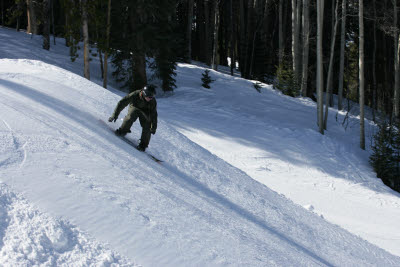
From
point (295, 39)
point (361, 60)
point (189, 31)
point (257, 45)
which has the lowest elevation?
point (361, 60)

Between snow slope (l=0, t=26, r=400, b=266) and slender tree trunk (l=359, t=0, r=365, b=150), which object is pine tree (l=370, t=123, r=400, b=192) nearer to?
snow slope (l=0, t=26, r=400, b=266)

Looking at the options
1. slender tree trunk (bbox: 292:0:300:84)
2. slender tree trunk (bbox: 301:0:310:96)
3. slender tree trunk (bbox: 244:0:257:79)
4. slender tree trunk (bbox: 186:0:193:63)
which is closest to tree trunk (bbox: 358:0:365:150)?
slender tree trunk (bbox: 301:0:310:96)

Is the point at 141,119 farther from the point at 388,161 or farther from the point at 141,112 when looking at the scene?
the point at 388,161

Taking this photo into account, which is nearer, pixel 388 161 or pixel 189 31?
pixel 388 161

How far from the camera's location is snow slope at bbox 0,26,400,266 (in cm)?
351

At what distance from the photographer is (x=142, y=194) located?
187 inches

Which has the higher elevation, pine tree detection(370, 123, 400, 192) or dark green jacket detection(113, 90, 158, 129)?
dark green jacket detection(113, 90, 158, 129)

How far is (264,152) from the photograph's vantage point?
46.4 feet

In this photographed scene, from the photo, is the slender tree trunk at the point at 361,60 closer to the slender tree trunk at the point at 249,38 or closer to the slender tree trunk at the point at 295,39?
the slender tree trunk at the point at 295,39

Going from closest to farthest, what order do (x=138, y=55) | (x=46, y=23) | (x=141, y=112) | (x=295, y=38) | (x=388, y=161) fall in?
(x=141, y=112)
(x=388, y=161)
(x=138, y=55)
(x=295, y=38)
(x=46, y=23)

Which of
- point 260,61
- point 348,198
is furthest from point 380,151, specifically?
point 260,61

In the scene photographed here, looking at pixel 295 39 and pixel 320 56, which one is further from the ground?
pixel 295 39

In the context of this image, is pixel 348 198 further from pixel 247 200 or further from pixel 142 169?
pixel 142 169

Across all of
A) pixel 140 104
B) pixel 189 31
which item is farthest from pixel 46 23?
pixel 140 104
